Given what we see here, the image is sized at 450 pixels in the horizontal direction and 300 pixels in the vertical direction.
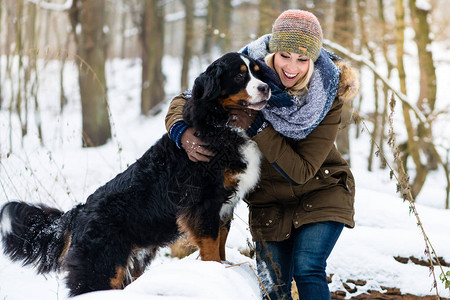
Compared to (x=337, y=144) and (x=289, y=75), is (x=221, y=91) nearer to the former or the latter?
(x=289, y=75)

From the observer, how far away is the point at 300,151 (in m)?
2.65

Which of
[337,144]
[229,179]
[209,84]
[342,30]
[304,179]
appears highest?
[342,30]

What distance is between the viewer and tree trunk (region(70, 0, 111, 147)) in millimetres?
10609

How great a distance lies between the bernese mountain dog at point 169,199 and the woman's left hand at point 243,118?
4 cm

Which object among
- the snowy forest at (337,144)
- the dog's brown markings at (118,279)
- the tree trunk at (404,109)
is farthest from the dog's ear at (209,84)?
the tree trunk at (404,109)

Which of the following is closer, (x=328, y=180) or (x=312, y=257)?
(x=312, y=257)

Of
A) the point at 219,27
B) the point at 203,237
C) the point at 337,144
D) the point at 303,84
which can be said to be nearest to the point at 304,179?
the point at 303,84

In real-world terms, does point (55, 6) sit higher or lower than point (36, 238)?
higher

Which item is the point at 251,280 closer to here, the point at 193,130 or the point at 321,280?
the point at 321,280

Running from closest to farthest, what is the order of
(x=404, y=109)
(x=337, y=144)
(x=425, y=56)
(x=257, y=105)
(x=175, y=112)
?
(x=257, y=105), (x=175, y=112), (x=404, y=109), (x=425, y=56), (x=337, y=144)

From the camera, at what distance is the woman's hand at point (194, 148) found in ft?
8.73

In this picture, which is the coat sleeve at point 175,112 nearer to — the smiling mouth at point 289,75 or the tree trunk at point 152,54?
the smiling mouth at point 289,75

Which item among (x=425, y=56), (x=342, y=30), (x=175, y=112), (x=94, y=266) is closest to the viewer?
(x=94, y=266)

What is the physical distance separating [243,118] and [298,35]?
2.01ft
